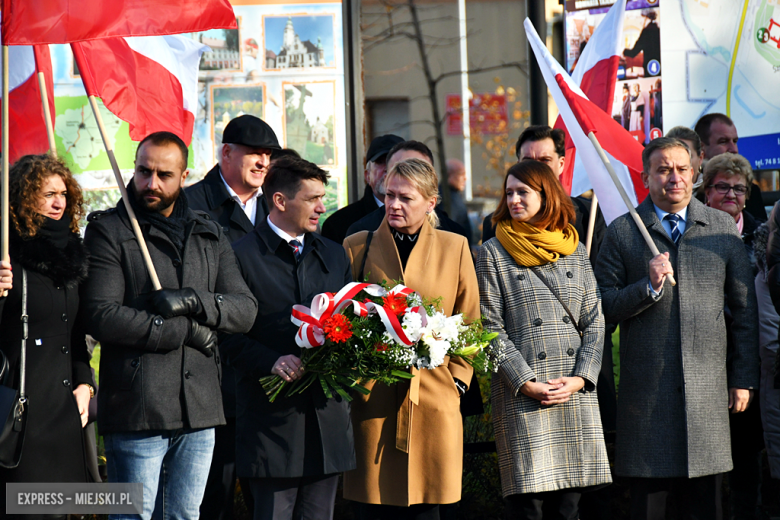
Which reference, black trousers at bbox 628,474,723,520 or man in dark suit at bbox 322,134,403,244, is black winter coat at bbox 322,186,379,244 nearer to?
man in dark suit at bbox 322,134,403,244

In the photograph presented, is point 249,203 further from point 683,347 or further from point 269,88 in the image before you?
Result: point 683,347

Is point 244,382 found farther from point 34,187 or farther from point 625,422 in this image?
point 625,422

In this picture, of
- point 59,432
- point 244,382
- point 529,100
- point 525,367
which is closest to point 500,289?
point 525,367

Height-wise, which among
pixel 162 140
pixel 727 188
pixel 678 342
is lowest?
pixel 678 342

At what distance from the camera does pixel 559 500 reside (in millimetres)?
4453

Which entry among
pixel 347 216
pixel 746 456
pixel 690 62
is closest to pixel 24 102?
pixel 347 216

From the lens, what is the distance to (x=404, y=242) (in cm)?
452

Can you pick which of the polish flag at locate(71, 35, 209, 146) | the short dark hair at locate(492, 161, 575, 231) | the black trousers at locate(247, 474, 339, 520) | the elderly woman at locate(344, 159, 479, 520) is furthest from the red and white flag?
the black trousers at locate(247, 474, 339, 520)

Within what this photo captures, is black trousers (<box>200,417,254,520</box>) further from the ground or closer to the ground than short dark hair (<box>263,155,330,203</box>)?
closer to the ground

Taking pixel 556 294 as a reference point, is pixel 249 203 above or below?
above

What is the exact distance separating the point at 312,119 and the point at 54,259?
153 inches

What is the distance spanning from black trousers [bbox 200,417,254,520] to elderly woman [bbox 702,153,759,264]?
129 inches

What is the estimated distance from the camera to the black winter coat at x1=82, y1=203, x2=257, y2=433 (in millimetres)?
3646

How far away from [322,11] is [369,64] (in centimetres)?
61
